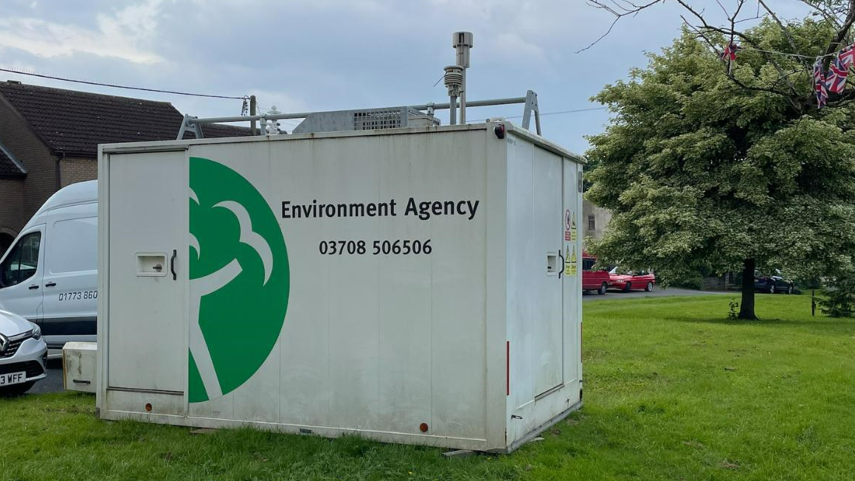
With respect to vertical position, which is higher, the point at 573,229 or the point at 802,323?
the point at 573,229

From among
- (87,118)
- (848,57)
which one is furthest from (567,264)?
(87,118)

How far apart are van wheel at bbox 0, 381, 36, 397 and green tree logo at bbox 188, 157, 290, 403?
3340 millimetres

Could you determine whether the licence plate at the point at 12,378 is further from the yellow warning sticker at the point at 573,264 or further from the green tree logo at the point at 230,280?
the yellow warning sticker at the point at 573,264

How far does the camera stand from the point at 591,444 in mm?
6566

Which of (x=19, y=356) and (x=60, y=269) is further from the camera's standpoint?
(x=60, y=269)

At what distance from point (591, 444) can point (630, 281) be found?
3822 cm

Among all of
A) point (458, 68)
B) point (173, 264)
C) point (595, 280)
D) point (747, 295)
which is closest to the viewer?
point (458, 68)

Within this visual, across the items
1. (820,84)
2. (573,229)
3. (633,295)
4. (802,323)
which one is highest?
(820,84)

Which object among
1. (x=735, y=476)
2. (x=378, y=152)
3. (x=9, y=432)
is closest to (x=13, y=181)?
(x=9, y=432)

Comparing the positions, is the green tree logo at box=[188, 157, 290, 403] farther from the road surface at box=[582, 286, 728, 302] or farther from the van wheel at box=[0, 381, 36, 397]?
the road surface at box=[582, 286, 728, 302]

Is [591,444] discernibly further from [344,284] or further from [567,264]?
[344,284]

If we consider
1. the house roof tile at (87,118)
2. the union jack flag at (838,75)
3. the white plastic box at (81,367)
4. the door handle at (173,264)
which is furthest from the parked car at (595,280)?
the door handle at (173,264)

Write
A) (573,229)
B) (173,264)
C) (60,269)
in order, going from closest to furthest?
(173,264)
(573,229)
(60,269)

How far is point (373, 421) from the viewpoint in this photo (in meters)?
6.38
